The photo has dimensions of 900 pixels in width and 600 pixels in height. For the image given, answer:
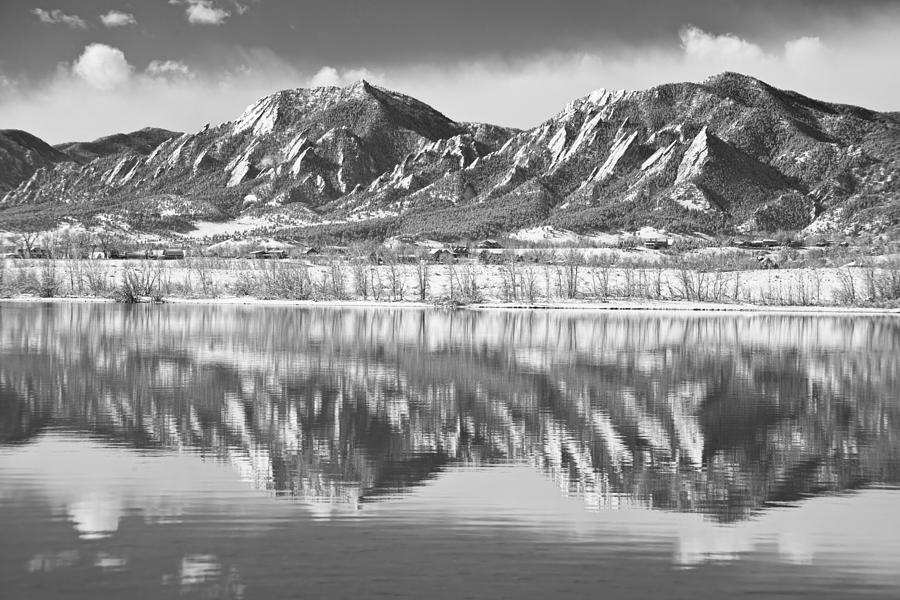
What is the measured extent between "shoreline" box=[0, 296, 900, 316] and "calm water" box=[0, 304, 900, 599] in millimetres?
37082

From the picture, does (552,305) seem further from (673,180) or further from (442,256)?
(673,180)

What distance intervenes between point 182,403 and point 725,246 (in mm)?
112318

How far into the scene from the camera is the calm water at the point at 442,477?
34.6 ft

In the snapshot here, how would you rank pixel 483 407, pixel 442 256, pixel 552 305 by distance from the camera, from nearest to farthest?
pixel 483 407 → pixel 552 305 → pixel 442 256

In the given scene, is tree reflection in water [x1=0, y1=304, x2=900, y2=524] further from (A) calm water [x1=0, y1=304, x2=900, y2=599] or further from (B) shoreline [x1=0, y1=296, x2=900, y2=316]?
(B) shoreline [x1=0, y1=296, x2=900, y2=316]

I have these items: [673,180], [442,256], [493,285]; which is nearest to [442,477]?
[493,285]

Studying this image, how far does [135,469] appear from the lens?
15.4 m

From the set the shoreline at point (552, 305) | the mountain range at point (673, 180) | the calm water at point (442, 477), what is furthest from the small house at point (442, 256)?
the calm water at point (442, 477)

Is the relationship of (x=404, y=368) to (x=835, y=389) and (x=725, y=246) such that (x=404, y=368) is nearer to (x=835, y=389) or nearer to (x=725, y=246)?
(x=835, y=389)

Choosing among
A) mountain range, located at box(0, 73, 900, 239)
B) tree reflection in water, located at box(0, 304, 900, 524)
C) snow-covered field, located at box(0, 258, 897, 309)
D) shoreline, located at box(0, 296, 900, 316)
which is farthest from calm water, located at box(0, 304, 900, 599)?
mountain range, located at box(0, 73, 900, 239)

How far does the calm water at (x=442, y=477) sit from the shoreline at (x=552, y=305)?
122 ft

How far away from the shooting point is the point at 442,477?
15156 millimetres

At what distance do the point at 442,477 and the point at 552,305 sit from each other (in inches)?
2265

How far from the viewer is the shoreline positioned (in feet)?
227
